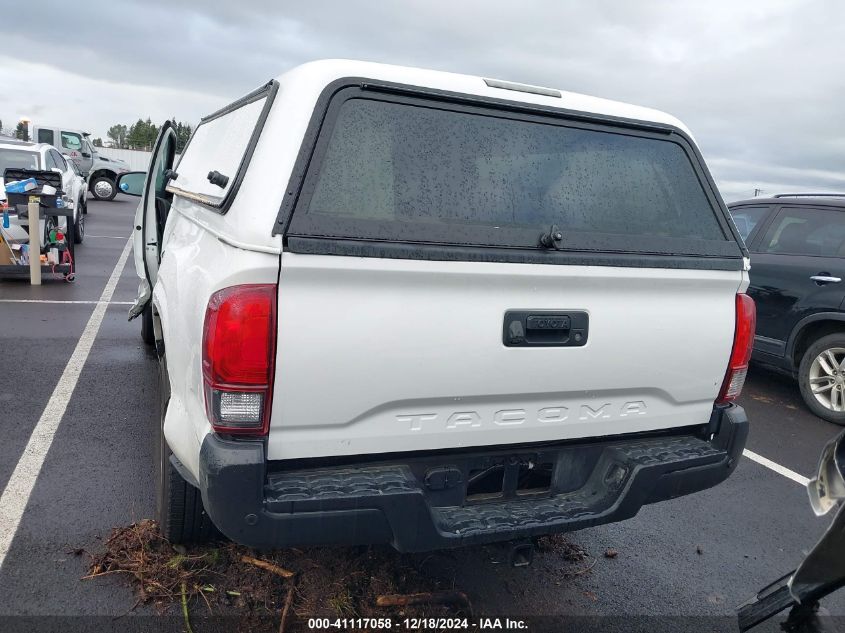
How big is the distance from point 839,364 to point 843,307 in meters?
0.47

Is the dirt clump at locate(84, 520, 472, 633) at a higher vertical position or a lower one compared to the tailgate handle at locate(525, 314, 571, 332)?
lower

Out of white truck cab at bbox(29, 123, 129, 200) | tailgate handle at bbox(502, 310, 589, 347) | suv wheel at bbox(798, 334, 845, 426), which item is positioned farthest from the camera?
white truck cab at bbox(29, 123, 129, 200)

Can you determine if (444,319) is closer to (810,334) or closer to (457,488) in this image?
(457,488)

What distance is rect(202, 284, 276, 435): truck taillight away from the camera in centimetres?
214

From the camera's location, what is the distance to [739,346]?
291 cm

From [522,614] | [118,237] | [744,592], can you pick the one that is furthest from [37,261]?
[744,592]

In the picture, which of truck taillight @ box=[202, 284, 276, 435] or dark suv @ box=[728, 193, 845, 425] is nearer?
truck taillight @ box=[202, 284, 276, 435]

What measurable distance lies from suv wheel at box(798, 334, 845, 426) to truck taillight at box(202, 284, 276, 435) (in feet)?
16.8

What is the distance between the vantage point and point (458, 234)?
2.40m

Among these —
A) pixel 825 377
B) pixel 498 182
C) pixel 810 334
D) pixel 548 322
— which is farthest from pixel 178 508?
pixel 810 334

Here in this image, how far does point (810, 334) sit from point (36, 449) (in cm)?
589

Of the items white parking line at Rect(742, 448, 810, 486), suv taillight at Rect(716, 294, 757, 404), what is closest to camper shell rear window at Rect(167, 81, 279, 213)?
suv taillight at Rect(716, 294, 757, 404)

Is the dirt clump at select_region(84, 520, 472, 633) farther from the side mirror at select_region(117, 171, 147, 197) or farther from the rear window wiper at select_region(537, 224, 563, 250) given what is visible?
the side mirror at select_region(117, 171, 147, 197)

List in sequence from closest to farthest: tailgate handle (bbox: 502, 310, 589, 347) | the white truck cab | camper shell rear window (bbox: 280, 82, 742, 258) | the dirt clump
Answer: camper shell rear window (bbox: 280, 82, 742, 258), tailgate handle (bbox: 502, 310, 589, 347), the dirt clump, the white truck cab
